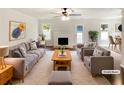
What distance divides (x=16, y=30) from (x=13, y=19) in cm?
32

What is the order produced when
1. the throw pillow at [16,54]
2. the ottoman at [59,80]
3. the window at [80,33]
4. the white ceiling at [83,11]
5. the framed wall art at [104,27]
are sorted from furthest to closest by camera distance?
the window at [80,33], the framed wall art at [104,27], the white ceiling at [83,11], the throw pillow at [16,54], the ottoman at [59,80]

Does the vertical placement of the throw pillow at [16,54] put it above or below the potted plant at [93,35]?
below

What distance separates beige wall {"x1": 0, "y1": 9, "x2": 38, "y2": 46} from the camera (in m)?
3.37

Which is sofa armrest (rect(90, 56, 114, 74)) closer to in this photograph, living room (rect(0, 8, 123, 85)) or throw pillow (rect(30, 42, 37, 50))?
living room (rect(0, 8, 123, 85))

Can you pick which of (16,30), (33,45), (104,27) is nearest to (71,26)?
(104,27)

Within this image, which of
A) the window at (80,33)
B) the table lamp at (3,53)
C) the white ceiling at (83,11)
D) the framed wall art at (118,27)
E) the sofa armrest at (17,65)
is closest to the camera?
the table lamp at (3,53)

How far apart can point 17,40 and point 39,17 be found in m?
1.60

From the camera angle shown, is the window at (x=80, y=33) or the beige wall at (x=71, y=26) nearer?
the beige wall at (x=71, y=26)

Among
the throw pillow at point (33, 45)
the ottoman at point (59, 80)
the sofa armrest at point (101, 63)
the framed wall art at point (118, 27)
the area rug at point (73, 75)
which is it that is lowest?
the area rug at point (73, 75)

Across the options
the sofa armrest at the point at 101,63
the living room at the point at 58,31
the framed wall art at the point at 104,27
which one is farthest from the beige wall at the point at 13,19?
the framed wall art at the point at 104,27

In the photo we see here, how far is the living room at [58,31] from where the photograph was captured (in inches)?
138

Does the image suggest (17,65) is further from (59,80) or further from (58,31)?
(58,31)

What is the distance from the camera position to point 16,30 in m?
4.21

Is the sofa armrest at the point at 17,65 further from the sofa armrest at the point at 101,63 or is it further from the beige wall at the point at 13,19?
the sofa armrest at the point at 101,63
